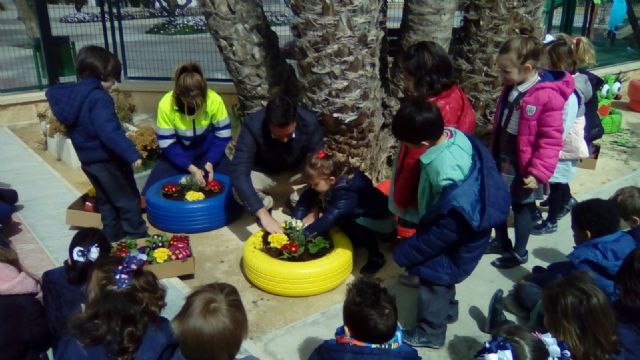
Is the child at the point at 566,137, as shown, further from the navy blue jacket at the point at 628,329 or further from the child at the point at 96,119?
the child at the point at 96,119

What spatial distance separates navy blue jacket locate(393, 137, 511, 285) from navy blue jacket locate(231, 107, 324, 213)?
1647 millimetres

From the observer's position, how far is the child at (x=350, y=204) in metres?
4.31

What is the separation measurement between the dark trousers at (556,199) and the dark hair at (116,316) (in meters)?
3.62

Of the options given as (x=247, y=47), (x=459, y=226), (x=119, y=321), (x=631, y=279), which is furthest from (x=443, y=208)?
(x=247, y=47)

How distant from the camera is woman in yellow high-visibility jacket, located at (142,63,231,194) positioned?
5.10m

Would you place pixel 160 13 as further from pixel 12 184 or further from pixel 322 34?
pixel 322 34

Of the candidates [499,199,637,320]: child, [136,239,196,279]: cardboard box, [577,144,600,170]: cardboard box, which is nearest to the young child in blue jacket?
[136,239,196,279]: cardboard box

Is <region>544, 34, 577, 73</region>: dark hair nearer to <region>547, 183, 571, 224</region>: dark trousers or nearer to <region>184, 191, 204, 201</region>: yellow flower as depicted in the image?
<region>547, 183, 571, 224</region>: dark trousers

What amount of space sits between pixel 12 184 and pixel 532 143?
5.09m

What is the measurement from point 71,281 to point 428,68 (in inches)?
101

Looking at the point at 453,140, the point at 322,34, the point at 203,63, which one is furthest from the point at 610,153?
the point at 203,63

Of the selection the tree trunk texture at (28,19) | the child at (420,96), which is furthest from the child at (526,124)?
the tree trunk texture at (28,19)

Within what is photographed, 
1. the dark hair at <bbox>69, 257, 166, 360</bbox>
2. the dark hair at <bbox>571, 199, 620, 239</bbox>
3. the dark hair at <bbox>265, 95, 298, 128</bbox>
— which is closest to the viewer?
the dark hair at <bbox>69, 257, 166, 360</bbox>

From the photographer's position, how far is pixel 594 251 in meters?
3.26
